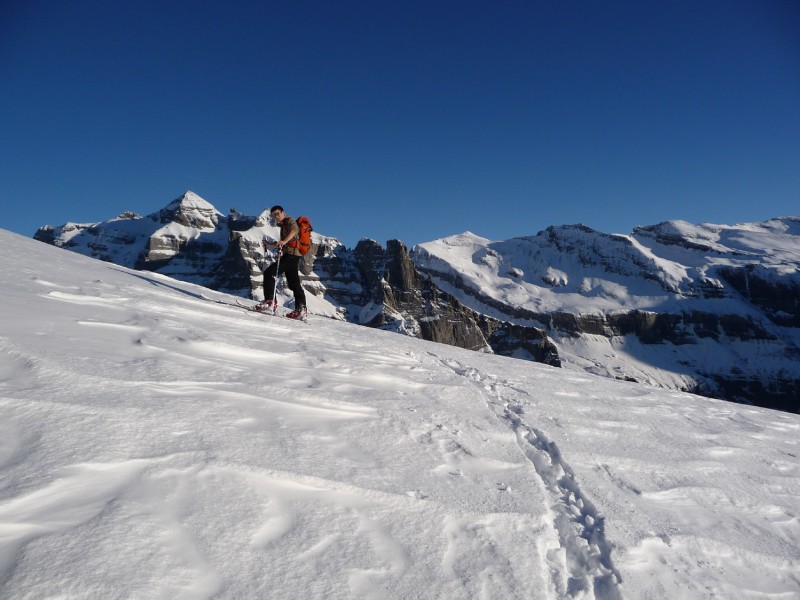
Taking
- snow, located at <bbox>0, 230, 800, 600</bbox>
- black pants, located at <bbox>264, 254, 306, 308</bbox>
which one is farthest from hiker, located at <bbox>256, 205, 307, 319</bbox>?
snow, located at <bbox>0, 230, 800, 600</bbox>

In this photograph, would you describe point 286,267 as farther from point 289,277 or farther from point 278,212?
point 278,212

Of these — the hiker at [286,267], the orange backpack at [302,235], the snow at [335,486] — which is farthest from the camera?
the orange backpack at [302,235]

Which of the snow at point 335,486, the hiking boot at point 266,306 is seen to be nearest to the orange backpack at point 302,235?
the hiking boot at point 266,306

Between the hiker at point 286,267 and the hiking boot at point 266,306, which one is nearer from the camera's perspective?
the hiker at point 286,267

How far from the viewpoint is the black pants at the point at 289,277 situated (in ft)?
36.2

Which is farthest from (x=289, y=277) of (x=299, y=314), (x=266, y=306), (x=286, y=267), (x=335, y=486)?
(x=335, y=486)

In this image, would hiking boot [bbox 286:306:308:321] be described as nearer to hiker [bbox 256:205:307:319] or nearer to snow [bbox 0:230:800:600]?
hiker [bbox 256:205:307:319]

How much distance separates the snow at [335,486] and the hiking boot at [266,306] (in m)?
4.91

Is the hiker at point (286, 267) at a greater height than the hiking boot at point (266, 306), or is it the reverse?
the hiker at point (286, 267)

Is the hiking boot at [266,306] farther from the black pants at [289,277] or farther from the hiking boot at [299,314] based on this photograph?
the hiking boot at [299,314]

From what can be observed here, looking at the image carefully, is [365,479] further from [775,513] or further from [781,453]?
[781,453]

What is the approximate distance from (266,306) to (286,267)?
1154 mm

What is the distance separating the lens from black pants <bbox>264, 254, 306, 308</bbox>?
11.0 meters

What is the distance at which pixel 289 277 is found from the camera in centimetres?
1100
